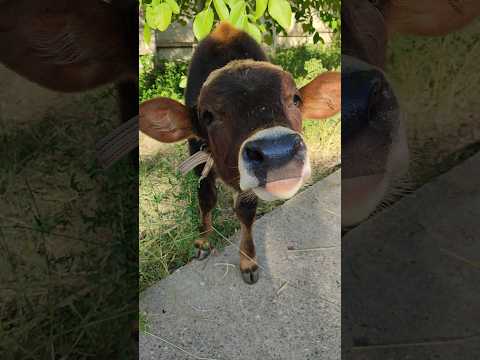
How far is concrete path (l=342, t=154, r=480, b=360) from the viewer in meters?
2.22

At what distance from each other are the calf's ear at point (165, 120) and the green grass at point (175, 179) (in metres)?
0.04

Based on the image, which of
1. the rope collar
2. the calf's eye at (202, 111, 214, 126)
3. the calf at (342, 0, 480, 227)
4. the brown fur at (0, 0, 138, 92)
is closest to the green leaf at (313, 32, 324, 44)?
the calf at (342, 0, 480, 227)

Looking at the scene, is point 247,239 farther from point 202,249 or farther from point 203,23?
point 203,23

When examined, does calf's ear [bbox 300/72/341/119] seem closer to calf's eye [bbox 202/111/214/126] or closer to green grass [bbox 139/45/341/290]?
green grass [bbox 139/45/341/290]

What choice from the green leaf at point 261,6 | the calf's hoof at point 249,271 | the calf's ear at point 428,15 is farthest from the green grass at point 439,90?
the calf's hoof at point 249,271

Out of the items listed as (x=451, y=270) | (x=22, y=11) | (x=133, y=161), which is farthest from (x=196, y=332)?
(x=22, y=11)

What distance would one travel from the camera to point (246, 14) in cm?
210

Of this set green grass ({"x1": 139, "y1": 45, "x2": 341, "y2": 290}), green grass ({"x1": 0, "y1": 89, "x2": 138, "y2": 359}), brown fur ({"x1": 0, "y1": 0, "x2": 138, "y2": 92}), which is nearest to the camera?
brown fur ({"x1": 0, "y1": 0, "x2": 138, "y2": 92})

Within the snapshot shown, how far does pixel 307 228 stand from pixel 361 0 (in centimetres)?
106

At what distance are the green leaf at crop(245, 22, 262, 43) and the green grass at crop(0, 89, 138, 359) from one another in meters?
0.68

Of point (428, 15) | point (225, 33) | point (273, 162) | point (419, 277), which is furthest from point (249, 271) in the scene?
point (428, 15)

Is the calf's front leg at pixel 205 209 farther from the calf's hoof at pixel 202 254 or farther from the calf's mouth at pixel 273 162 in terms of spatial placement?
the calf's mouth at pixel 273 162

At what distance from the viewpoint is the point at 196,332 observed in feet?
7.14

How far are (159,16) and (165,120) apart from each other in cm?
45
